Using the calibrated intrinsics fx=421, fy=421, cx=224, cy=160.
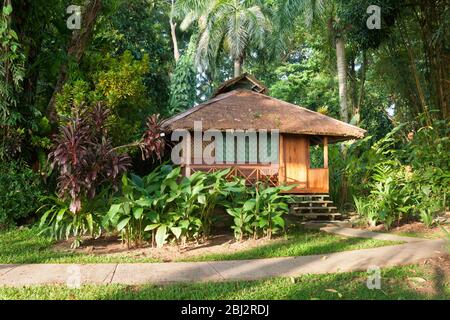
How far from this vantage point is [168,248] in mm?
7086

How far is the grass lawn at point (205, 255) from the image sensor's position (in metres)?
6.41

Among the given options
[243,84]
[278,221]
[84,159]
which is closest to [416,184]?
[278,221]

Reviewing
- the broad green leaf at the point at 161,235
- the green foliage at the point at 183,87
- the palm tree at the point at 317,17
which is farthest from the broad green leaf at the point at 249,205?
the green foliage at the point at 183,87

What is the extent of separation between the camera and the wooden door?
12.2 metres

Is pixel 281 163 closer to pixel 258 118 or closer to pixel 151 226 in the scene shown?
pixel 258 118

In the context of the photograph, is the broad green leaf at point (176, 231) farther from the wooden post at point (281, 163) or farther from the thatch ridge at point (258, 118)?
the wooden post at point (281, 163)

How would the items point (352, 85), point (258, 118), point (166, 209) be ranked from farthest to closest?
point (352, 85) < point (258, 118) < point (166, 209)

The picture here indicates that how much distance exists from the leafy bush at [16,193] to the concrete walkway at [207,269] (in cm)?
381

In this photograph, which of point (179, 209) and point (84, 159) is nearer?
point (84, 159)

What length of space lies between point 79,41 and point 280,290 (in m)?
8.69

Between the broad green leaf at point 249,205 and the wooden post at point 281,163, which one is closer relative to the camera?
the broad green leaf at point 249,205

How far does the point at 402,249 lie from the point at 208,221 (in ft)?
10.8

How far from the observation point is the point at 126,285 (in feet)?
16.1
